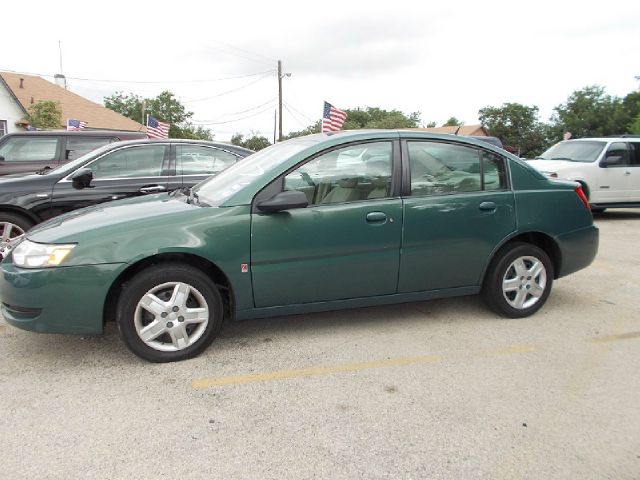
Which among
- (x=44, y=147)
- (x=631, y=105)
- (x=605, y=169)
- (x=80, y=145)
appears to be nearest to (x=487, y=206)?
(x=80, y=145)

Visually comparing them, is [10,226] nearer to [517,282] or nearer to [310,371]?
[310,371]

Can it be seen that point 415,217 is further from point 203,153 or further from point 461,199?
point 203,153


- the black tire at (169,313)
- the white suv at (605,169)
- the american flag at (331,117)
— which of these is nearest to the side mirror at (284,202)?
the black tire at (169,313)

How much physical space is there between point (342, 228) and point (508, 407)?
156 cm

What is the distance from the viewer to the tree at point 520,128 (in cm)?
5928

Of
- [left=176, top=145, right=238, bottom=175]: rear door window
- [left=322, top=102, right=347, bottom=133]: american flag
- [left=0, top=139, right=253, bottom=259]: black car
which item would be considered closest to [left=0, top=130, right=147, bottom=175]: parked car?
[left=0, top=139, right=253, bottom=259]: black car

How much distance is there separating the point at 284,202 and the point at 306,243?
345 mm

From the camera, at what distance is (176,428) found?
255 cm

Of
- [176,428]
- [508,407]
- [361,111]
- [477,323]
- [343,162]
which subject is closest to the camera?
[176,428]

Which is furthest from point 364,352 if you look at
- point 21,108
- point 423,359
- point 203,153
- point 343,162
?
point 21,108

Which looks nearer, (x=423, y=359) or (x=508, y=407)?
(x=508, y=407)

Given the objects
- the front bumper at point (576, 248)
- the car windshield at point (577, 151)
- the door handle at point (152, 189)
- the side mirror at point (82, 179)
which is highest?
the car windshield at point (577, 151)

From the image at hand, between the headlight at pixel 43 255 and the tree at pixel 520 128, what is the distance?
6189cm

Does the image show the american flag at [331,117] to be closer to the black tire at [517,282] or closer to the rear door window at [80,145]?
the rear door window at [80,145]
